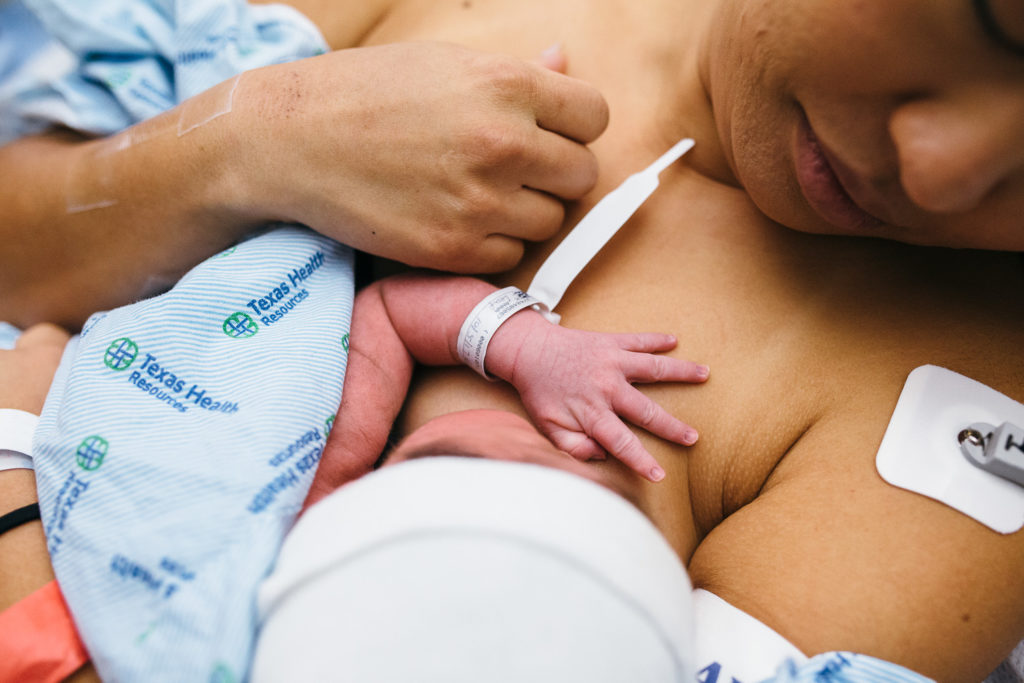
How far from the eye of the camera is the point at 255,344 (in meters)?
0.75

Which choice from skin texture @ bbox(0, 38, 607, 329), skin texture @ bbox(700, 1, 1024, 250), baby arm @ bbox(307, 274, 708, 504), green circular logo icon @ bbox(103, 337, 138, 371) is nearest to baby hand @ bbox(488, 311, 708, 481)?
baby arm @ bbox(307, 274, 708, 504)

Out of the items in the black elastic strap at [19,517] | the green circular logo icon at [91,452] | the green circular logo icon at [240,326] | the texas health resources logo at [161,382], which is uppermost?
the green circular logo icon at [240,326]

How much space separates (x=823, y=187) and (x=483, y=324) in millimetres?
406

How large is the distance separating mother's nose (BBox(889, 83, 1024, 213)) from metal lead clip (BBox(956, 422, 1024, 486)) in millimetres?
266

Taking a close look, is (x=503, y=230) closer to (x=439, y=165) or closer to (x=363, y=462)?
(x=439, y=165)

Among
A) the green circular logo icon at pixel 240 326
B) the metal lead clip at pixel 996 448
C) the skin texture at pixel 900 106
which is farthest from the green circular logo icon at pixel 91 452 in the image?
the metal lead clip at pixel 996 448

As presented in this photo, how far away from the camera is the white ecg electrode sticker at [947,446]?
65cm

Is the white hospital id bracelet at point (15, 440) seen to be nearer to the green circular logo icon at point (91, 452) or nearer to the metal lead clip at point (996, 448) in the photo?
the green circular logo icon at point (91, 452)

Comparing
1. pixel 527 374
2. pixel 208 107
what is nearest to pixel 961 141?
pixel 527 374

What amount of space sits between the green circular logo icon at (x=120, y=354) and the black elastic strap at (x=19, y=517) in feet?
0.57

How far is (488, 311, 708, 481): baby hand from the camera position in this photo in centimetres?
71

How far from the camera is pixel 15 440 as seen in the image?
0.73 m

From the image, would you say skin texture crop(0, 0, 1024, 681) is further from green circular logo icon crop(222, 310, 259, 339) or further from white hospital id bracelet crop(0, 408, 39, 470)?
white hospital id bracelet crop(0, 408, 39, 470)

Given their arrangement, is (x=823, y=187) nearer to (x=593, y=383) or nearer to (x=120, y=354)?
(x=593, y=383)
